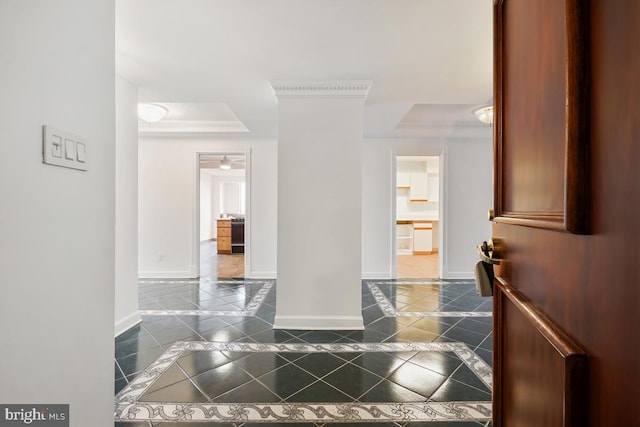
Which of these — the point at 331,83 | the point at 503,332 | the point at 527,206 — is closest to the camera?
the point at 527,206

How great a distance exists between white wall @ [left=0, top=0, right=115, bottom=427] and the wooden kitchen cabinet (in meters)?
7.34

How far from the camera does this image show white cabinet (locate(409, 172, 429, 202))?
8.37m

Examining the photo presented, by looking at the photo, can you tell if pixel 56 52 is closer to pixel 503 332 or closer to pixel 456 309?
pixel 503 332

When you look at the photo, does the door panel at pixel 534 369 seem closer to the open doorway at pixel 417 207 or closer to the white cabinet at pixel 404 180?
the open doorway at pixel 417 207

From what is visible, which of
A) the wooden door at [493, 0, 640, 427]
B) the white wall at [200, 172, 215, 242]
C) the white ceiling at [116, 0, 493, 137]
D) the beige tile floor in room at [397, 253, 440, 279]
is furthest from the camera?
the white wall at [200, 172, 215, 242]

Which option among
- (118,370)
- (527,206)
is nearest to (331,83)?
(527,206)

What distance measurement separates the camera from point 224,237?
852 centimetres

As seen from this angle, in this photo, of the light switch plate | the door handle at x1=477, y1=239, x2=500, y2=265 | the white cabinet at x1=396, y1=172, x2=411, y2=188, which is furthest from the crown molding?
the white cabinet at x1=396, y1=172, x2=411, y2=188

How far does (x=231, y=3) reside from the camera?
194 cm

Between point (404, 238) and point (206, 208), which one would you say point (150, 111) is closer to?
point (404, 238)

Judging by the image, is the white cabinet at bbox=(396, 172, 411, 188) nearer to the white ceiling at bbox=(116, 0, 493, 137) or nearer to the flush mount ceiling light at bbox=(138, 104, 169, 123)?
the white ceiling at bbox=(116, 0, 493, 137)

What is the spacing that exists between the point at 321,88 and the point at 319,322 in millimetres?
2437

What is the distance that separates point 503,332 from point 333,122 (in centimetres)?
258

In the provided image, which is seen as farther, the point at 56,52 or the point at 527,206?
the point at 56,52
